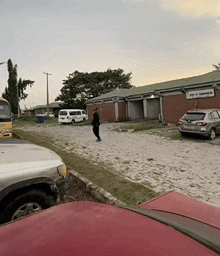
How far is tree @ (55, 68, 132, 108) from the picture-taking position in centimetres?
4453

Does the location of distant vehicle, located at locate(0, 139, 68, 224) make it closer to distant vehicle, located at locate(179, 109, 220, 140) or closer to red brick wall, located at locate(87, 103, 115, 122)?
distant vehicle, located at locate(179, 109, 220, 140)

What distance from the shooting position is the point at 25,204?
9.07 ft

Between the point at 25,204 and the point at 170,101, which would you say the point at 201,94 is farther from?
the point at 25,204

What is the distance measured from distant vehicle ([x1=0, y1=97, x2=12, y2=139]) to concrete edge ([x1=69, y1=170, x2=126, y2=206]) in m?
5.88

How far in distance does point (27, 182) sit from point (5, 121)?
327 inches

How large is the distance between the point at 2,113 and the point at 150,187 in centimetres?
856

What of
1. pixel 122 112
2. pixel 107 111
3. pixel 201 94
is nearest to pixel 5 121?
pixel 201 94

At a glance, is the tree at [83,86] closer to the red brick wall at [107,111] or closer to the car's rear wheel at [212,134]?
the red brick wall at [107,111]

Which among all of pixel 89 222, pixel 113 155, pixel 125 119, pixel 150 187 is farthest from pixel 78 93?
pixel 89 222

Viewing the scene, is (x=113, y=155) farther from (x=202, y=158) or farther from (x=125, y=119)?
(x=125, y=119)

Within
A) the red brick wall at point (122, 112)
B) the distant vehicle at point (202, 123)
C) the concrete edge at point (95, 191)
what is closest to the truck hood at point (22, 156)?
the concrete edge at point (95, 191)

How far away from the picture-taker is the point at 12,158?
2.97 m

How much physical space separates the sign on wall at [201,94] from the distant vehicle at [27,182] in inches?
609

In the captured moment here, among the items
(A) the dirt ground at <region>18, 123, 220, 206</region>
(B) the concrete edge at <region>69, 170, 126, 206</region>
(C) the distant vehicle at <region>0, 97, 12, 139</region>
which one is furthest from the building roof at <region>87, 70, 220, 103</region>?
(B) the concrete edge at <region>69, 170, 126, 206</region>
